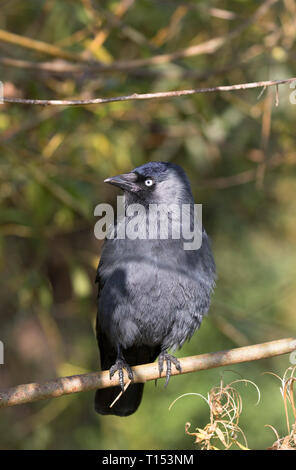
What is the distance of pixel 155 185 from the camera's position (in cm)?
388

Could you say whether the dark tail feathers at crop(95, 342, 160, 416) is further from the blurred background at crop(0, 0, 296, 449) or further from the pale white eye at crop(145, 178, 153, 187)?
the pale white eye at crop(145, 178, 153, 187)

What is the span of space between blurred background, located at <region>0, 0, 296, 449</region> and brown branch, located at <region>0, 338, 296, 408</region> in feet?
4.67

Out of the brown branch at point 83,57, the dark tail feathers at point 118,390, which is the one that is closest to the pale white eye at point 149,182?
the brown branch at point 83,57

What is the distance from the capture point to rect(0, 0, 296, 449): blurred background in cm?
425

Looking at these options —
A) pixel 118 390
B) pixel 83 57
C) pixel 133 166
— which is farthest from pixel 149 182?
pixel 118 390

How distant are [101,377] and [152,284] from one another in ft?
2.60

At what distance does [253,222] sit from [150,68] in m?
1.96

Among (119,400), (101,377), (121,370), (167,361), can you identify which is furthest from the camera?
(119,400)

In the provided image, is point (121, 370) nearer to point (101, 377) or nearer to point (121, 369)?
point (121, 369)

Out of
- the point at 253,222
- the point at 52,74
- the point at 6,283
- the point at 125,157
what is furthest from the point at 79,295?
the point at 253,222

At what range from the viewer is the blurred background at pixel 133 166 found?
425 centimetres

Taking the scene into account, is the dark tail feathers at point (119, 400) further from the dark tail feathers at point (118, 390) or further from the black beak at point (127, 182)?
the black beak at point (127, 182)

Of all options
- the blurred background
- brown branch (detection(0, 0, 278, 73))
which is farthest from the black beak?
brown branch (detection(0, 0, 278, 73))

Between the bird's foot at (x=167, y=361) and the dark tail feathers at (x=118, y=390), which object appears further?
the dark tail feathers at (x=118, y=390)
